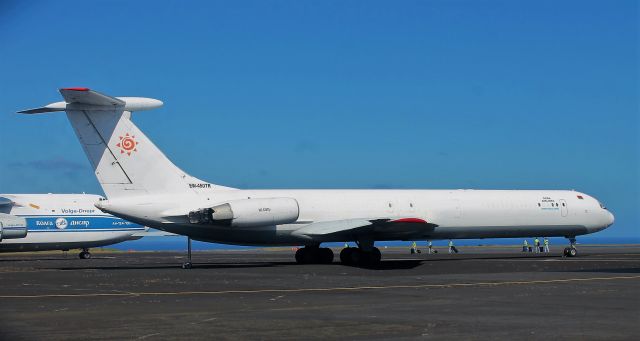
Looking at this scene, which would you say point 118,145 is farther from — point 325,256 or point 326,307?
point 326,307

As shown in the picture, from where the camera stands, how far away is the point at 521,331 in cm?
1251

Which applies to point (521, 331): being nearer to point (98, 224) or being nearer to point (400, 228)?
point (400, 228)

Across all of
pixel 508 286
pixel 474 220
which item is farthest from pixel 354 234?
pixel 508 286

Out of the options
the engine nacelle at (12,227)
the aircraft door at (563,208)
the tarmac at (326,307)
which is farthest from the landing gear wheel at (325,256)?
the engine nacelle at (12,227)

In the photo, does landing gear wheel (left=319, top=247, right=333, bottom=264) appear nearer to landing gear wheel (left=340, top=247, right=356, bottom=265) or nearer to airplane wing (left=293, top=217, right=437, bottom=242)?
landing gear wheel (left=340, top=247, right=356, bottom=265)

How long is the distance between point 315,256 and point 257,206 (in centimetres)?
562

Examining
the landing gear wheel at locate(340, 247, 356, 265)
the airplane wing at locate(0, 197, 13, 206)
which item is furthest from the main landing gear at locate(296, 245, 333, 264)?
the airplane wing at locate(0, 197, 13, 206)

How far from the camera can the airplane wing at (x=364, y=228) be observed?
1328 inches

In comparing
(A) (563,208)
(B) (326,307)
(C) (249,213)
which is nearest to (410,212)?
(C) (249,213)

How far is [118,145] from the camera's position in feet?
105

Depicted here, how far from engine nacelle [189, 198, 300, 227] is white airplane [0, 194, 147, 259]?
2177 centimetres

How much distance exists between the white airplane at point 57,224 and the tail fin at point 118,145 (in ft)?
67.4

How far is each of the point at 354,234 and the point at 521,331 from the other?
22.4m

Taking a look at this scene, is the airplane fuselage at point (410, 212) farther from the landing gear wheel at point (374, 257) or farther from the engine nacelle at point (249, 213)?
the landing gear wheel at point (374, 257)
